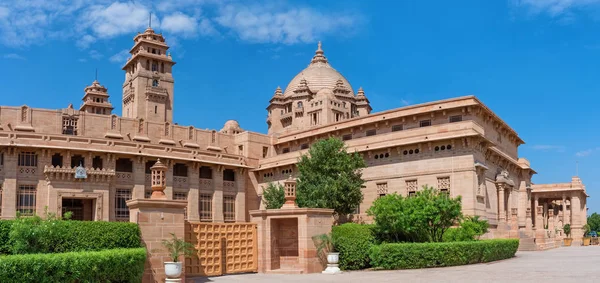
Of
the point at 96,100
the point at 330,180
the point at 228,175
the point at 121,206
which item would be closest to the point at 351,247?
the point at 330,180

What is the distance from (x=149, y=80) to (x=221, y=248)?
46560mm

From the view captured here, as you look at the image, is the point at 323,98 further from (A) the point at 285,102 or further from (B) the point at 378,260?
(B) the point at 378,260

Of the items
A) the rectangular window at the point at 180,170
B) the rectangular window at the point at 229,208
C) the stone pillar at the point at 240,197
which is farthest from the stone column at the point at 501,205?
the rectangular window at the point at 180,170

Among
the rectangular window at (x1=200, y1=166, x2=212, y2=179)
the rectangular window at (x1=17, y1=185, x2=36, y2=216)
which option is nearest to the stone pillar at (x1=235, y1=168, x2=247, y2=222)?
the rectangular window at (x1=200, y1=166, x2=212, y2=179)

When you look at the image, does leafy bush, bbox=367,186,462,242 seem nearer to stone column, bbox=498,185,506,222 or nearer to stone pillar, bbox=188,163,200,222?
stone column, bbox=498,185,506,222

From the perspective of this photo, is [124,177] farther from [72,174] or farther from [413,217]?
[413,217]

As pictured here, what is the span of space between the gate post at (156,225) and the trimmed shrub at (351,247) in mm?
7539

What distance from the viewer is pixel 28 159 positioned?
39.1 meters

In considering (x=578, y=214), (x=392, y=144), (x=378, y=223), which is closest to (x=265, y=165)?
(x=392, y=144)

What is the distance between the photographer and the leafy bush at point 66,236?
16.9 m

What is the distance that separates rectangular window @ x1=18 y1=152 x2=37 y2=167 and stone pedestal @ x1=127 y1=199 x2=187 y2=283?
23335 mm

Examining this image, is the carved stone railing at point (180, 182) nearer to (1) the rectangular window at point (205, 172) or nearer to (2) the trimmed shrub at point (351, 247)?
(1) the rectangular window at point (205, 172)

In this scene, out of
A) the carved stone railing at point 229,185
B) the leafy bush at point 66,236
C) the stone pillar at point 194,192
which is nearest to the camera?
the leafy bush at point 66,236

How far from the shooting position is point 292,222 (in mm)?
24344
